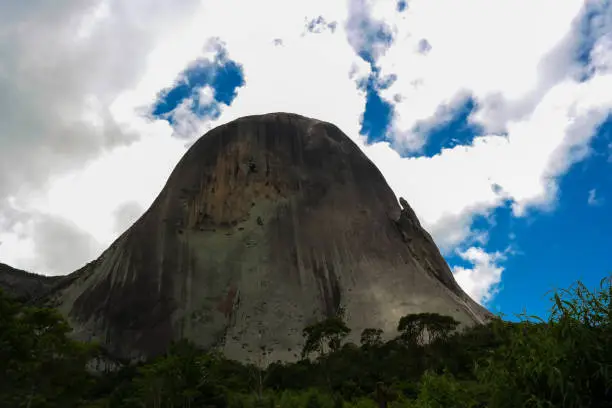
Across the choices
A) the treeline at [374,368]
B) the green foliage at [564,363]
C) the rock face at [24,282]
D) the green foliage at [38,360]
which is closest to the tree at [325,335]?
the treeline at [374,368]

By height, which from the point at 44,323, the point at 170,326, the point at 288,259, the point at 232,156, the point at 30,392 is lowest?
the point at 30,392

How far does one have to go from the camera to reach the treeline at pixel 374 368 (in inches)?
231

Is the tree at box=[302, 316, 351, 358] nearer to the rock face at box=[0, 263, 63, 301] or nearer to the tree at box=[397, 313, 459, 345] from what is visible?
the tree at box=[397, 313, 459, 345]

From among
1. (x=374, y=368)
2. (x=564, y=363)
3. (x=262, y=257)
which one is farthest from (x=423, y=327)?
(x=564, y=363)

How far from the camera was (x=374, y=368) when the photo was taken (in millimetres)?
34656

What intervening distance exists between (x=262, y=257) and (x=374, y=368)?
19118 mm

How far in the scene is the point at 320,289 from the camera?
1917 inches

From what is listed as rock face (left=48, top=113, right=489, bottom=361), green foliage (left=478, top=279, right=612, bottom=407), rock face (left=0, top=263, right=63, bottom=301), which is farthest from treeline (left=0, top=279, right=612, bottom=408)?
rock face (left=0, top=263, right=63, bottom=301)

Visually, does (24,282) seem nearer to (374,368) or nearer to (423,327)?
(374,368)

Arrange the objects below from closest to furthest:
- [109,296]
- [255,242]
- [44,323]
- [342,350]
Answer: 1. [44,323]
2. [342,350]
3. [109,296]
4. [255,242]

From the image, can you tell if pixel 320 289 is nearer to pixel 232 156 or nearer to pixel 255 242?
pixel 255 242

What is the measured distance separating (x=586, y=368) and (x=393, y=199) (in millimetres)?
55462

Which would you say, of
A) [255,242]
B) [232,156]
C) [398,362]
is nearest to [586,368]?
[398,362]

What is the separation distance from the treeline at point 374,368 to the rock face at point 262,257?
506 centimetres
